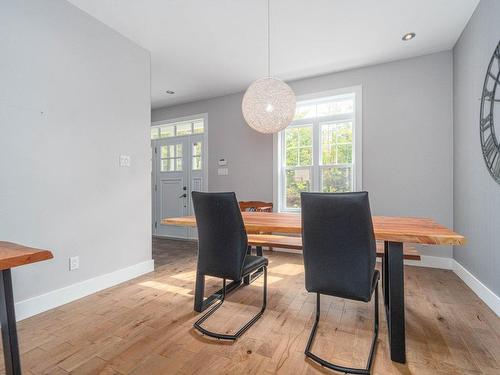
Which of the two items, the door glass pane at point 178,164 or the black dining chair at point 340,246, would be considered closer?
the black dining chair at point 340,246

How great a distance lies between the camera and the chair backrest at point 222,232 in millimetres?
1701

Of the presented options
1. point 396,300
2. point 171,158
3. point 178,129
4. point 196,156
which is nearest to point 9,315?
point 396,300

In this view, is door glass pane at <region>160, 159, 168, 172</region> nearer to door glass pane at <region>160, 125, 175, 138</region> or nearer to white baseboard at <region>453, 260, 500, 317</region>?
door glass pane at <region>160, 125, 175, 138</region>

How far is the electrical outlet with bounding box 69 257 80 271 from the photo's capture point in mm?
2262

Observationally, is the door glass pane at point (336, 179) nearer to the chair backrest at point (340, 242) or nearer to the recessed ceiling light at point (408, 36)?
the recessed ceiling light at point (408, 36)

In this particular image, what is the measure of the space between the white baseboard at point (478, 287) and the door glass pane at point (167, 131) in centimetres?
496

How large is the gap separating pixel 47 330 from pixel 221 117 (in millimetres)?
3711

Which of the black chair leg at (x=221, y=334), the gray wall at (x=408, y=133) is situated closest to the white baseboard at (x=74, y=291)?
the black chair leg at (x=221, y=334)

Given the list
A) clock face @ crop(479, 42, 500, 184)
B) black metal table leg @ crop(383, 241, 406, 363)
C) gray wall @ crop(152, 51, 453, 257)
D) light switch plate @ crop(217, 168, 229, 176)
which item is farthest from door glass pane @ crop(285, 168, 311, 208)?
black metal table leg @ crop(383, 241, 406, 363)

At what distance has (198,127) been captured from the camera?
488cm

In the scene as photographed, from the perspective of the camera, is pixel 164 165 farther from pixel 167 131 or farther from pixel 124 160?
pixel 124 160

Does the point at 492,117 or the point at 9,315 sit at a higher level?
the point at 492,117

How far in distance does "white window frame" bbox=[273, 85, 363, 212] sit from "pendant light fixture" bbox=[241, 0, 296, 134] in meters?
1.54

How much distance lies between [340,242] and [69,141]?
94.3 inches
